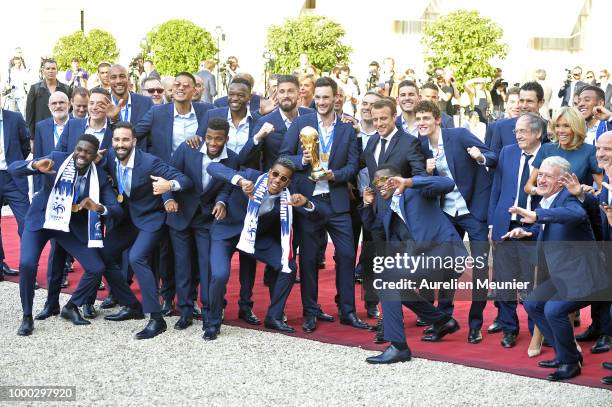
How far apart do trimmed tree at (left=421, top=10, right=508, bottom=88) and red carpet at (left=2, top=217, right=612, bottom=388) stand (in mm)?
18647

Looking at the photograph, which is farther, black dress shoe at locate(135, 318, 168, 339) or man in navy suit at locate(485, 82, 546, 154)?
Answer: man in navy suit at locate(485, 82, 546, 154)

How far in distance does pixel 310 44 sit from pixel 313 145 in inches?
851

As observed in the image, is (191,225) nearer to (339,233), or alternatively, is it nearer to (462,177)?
(339,233)

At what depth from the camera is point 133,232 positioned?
8.80 metres

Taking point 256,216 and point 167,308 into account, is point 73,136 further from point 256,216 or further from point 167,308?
point 256,216

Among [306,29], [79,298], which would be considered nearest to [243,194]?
[79,298]

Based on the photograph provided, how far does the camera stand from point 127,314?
878 centimetres

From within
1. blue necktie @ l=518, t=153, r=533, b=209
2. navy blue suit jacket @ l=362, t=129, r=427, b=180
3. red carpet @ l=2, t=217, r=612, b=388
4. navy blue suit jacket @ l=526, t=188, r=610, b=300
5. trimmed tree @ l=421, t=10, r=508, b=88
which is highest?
trimmed tree @ l=421, t=10, r=508, b=88

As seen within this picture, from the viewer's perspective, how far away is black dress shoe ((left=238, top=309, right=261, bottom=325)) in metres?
8.70

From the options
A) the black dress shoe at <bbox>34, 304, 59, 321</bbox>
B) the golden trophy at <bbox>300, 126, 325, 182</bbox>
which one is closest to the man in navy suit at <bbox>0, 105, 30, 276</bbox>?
the black dress shoe at <bbox>34, 304, 59, 321</bbox>

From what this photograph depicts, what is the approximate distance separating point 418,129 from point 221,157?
1.53m

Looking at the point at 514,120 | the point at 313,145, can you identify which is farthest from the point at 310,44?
the point at 313,145

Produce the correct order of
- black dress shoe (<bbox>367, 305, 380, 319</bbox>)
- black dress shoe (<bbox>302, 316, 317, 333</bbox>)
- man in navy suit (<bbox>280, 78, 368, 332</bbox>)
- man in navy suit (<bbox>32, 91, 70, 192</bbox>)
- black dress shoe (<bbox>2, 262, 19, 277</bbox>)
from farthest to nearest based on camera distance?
black dress shoe (<bbox>2, 262, 19, 277</bbox>) < man in navy suit (<bbox>32, 91, 70, 192</bbox>) < black dress shoe (<bbox>367, 305, 380, 319</bbox>) < man in navy suit (<bbox>280, 78, 368, 332</bbox>) < black dress shoe (<bbox>302, 316, 317, 333</bbox>)

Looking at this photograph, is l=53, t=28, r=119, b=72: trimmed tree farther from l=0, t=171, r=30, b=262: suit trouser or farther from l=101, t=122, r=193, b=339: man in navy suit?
l=101, t=122, r=193, b=339: man in navy suit
